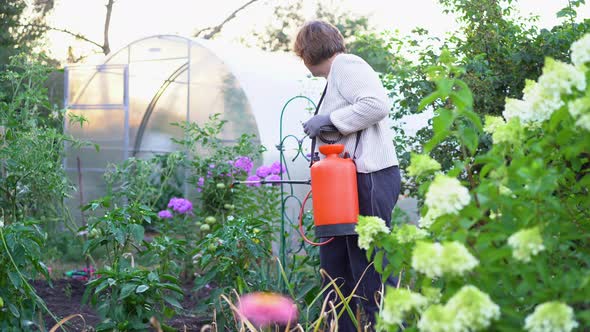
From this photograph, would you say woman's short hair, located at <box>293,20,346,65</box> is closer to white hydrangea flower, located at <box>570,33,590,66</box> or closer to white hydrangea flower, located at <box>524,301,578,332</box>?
white hydrangea flower, located at <box>570,33,590,66</box>

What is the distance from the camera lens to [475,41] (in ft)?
15.8

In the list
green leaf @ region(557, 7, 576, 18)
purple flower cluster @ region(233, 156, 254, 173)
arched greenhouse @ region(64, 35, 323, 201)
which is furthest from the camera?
arched greenhouse @ region(64, 35, 323, 201)

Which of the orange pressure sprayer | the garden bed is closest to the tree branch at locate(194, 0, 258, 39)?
the garden bed

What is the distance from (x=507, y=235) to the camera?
1.33 m

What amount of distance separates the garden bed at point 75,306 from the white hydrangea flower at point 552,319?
2522 millimetres

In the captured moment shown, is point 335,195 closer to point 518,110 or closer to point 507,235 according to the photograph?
point 518,110

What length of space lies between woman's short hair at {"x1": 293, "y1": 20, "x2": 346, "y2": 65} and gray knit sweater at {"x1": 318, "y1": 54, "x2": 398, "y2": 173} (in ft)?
0.35

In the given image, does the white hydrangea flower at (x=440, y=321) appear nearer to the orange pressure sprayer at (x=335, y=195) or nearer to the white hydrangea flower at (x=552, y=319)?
the white hydrangea flower at (x=552, y=319)

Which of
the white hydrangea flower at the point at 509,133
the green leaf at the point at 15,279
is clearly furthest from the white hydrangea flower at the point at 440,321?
the green leaf at the point at 15,279

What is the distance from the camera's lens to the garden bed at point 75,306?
3.68 m

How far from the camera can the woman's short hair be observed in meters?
2.98

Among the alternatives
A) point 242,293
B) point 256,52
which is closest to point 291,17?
point 256,52

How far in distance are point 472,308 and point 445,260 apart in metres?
0.08

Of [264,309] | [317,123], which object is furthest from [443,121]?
[317,123]
